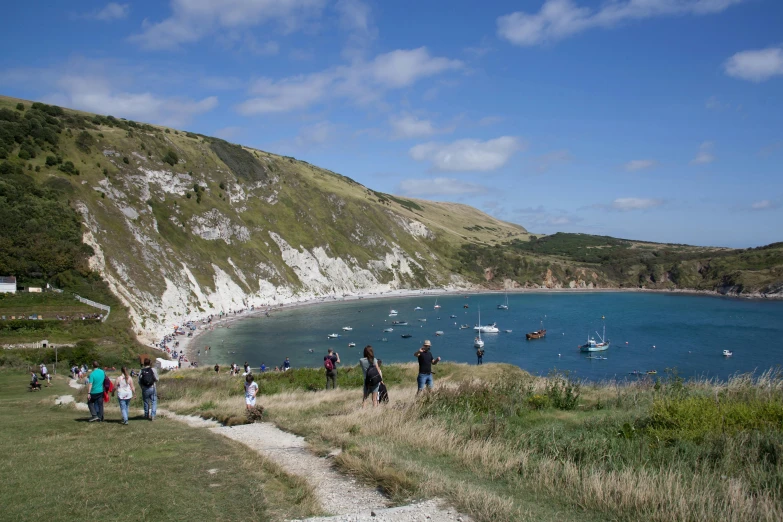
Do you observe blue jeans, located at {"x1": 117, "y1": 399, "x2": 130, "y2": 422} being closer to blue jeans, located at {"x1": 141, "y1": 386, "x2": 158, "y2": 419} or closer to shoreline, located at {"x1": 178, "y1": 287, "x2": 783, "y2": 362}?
blue jeans, located at {"x1": 141, "y1": 386, "x2": 158, "y2": 419}

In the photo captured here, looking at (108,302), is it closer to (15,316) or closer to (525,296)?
(15,316)

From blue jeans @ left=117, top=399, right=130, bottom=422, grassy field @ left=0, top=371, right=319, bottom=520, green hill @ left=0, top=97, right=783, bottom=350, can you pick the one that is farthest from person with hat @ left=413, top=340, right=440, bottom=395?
green hill @ left=0, top=97, right=783, bottom=350

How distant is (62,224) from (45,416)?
185 feet

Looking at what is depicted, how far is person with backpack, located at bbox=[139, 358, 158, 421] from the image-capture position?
14141mm

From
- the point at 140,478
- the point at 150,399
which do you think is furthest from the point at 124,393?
the point at 140,478

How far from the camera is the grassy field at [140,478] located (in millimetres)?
6363

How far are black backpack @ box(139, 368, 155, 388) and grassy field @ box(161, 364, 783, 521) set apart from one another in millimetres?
2153

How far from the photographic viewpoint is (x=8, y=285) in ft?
173

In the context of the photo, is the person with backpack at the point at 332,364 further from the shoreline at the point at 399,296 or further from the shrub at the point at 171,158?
the shrub at the point at 171,158

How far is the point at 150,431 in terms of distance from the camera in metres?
12.3

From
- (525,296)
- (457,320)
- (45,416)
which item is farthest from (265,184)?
(45,416)

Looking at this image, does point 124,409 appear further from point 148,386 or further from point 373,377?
point 373,377

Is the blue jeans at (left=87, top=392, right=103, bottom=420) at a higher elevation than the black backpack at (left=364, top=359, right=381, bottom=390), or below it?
below

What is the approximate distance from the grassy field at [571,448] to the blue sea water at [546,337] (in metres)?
31.9
